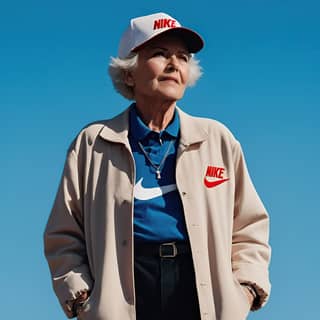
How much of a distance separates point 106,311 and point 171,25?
204 centimetres

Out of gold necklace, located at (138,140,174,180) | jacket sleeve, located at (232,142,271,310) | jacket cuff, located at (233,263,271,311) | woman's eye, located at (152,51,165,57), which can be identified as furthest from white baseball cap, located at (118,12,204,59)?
jacket cuff, located at (233,263,271,311)

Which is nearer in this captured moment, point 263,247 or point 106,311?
point 106,311

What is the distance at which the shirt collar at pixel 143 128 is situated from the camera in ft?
21.4

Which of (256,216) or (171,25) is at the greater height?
(171,25)

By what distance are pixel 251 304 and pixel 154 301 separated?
2.38ft

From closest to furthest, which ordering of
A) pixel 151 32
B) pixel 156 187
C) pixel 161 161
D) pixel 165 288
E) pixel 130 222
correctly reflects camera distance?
pixel 165 288 → pixel 130 222 → pixel 156 187 → pixel 161 161 → pixel 151 32

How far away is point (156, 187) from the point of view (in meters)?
6.32

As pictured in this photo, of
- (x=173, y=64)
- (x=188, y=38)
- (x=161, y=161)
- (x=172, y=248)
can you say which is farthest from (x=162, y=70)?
(x=172, y=248)

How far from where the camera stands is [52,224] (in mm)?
6516

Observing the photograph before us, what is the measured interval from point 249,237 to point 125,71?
1479mm

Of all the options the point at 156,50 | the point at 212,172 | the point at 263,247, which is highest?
the point at 156,50

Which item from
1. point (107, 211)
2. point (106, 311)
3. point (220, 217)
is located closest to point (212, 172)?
point (220, 217)

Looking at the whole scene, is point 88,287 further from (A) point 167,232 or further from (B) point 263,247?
(B) point 263,247

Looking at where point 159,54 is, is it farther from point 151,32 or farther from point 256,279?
point 256,279
